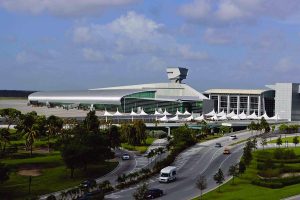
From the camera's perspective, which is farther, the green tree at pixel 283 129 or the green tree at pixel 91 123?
the green tree at pixel 283 129

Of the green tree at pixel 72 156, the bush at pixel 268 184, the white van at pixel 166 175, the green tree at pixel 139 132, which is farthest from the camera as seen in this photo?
the green tree at pixel 139 132

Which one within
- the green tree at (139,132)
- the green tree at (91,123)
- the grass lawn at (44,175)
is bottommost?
the grass lawn at (44,175)

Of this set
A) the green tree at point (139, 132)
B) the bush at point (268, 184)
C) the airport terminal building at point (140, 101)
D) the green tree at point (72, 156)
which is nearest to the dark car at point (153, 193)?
the bush at point (268, 184)

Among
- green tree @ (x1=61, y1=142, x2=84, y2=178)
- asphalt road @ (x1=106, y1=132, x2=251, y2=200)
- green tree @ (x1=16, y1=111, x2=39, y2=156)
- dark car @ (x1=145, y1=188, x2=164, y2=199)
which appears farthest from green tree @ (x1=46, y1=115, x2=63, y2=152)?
dark car @ (x1=145, y1=188, x2=164, y2=199)

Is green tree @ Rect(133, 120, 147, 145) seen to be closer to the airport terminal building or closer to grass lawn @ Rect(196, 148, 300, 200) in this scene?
grass lawn @ Rect(196, 148, 300, 200)

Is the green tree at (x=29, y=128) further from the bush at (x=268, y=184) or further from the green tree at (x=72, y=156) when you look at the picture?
the bush at (x=268, y=184)

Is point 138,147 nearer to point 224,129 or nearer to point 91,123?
point 91,123

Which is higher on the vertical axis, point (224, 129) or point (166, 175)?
point (224, 129)

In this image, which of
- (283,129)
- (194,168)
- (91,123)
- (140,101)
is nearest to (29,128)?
(91,123)
